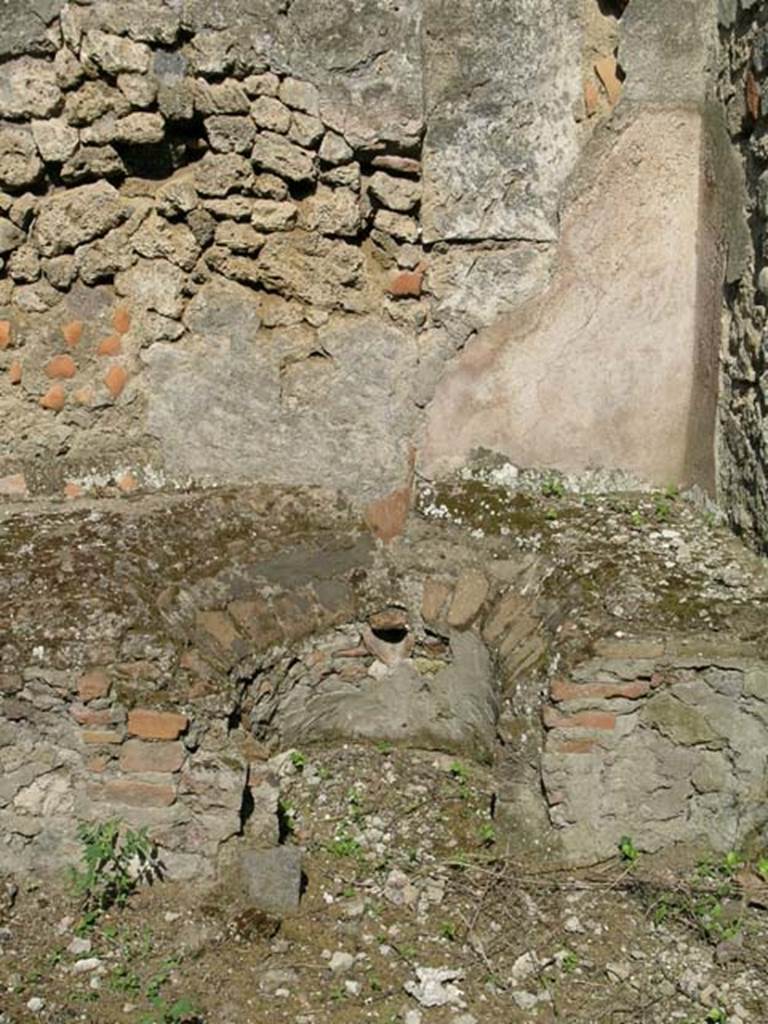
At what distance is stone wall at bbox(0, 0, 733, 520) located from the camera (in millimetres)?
3850

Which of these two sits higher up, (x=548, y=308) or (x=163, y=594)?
(x=548, y=308)

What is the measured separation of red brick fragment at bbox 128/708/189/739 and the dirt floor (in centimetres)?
45

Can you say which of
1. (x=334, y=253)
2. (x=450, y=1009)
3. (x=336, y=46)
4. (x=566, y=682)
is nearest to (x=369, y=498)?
(x=334, y=253)

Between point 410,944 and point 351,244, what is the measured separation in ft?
7.28

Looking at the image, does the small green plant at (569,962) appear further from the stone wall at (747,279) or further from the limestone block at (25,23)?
the limestone block at (25,23)

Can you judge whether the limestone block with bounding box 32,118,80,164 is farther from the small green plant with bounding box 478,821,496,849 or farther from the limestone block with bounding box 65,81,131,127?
the small green plant with bounding box 478,821,496,849

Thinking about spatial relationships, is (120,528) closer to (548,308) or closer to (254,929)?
(254,929)

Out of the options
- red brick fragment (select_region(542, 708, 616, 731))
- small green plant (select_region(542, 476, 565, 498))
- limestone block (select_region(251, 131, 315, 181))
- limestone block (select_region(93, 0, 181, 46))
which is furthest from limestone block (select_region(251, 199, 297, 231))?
red brick fragment (select_region(542, 708, 616, 731))

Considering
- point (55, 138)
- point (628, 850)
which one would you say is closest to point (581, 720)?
point (628, 850)

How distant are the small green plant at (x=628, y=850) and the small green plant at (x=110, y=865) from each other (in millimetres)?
1340

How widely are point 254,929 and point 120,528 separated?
4.37 ft

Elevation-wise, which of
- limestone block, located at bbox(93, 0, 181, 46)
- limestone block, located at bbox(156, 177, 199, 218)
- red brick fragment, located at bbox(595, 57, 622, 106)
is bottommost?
limestone block, located at bbox(156, 177, 199, 218)

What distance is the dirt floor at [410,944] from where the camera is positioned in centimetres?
307

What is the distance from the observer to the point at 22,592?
365 centimetres
